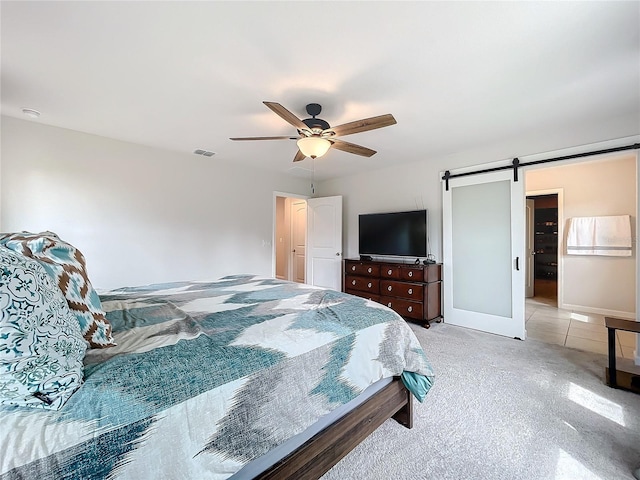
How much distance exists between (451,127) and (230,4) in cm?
250

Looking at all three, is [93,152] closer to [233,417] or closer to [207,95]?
[207,95]

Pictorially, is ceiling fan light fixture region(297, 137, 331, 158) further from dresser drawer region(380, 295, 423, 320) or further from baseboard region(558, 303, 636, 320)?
baseboard region(558, 303, 636, 320)

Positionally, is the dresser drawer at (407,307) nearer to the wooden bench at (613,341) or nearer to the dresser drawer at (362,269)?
the dresser drawer at (362,269)

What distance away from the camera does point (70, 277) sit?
1.14 meters

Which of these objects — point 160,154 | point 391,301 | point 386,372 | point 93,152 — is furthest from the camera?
point 391,301

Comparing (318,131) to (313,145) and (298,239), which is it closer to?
(313,145)

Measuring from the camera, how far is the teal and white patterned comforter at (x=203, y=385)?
0.70m

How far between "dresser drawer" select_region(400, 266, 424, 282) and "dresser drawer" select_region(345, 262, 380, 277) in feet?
1.40

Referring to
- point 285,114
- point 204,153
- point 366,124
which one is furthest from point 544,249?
point 204,153

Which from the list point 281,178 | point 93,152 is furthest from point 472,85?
point 93,152

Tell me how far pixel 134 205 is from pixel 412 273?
3847 millimetres

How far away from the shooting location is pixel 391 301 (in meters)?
4.11

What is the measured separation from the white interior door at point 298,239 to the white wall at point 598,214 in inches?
182

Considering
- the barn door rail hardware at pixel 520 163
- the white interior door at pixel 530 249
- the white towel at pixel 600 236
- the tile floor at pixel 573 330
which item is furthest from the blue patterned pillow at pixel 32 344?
the white interior door at pixel 530 249
